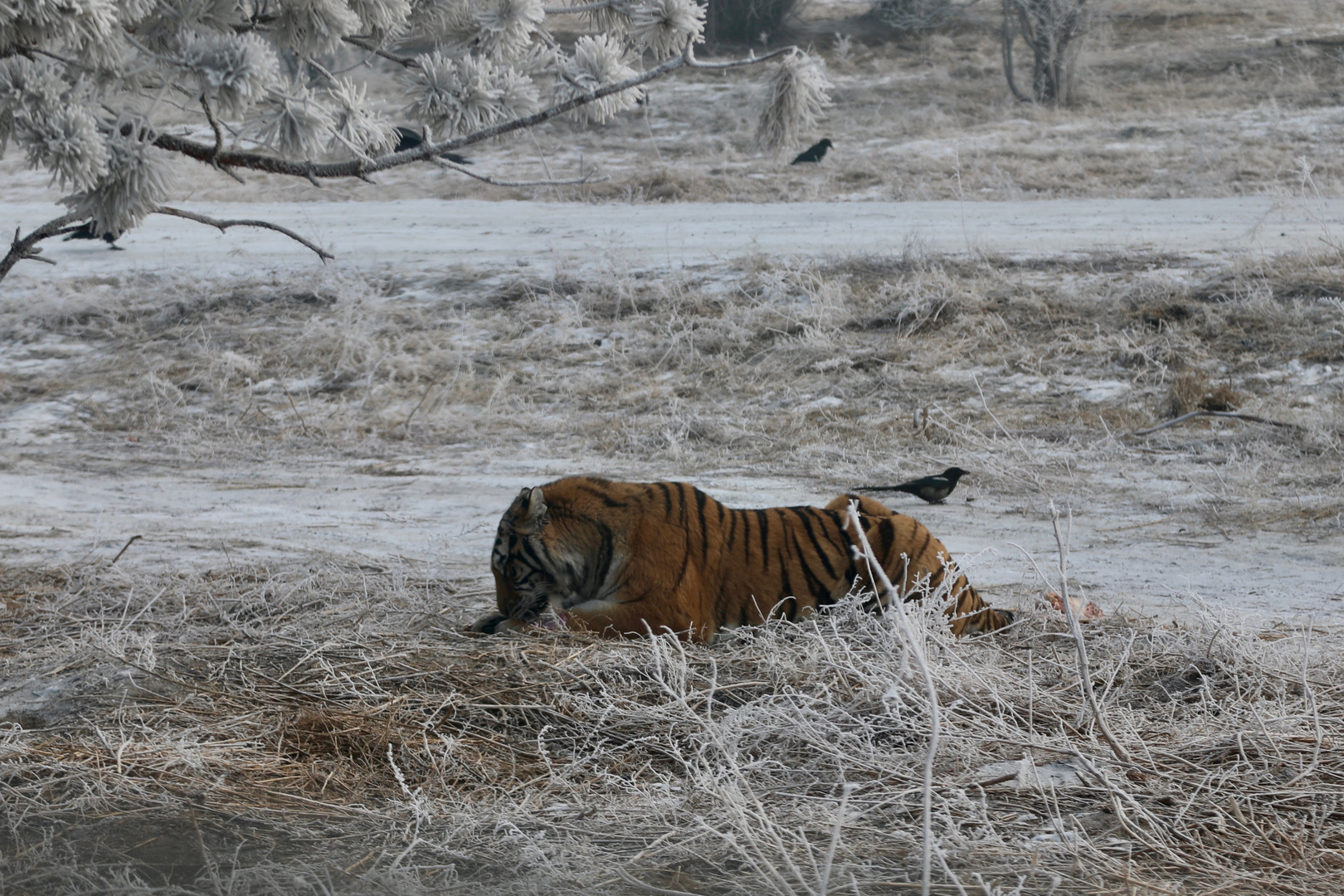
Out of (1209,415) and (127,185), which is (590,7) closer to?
(127,185)

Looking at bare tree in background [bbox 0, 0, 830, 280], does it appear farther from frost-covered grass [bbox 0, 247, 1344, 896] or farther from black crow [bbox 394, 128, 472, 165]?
frost-covered grass [bbox 0, 247, 1344, 896]

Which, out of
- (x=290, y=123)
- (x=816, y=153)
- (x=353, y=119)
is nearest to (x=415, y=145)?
(x=816, y=153)

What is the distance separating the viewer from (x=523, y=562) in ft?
15.5

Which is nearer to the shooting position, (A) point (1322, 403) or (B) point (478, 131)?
(B) point (478, 131)

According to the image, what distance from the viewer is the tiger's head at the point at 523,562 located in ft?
15.4

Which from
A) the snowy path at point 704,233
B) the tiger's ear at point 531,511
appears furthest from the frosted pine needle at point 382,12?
the snowy path at point 704,233

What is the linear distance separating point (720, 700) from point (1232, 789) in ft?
5.19

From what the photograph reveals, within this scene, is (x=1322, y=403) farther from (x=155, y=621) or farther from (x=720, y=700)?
(x=155, y=621)

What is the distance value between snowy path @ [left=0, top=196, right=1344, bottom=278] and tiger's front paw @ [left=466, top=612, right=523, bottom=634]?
8268 millimetres

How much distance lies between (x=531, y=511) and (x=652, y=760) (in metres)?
1.34

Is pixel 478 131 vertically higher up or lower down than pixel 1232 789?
higher up

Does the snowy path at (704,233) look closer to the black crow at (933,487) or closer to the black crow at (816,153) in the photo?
the black crow at (816,153)

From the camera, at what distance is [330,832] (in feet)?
10.2

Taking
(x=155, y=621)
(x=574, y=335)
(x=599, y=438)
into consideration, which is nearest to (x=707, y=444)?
(x=599, y=438)
